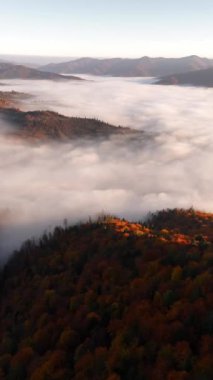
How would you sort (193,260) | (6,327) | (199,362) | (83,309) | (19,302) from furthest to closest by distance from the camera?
(19,302)
(6,327)
(83,309)
(193,260)
(199,362)

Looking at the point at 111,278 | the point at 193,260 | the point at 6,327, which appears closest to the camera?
the point at 193,260

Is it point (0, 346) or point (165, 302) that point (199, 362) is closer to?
point (165, 302)

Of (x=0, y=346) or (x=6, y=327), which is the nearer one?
(x=0, y=346)

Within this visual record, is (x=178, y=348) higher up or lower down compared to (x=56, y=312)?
higher up

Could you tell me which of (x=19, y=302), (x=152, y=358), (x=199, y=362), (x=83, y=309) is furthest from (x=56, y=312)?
(x=199, y=362)

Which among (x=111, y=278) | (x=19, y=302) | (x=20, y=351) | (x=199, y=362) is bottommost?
(x=19, y=302)

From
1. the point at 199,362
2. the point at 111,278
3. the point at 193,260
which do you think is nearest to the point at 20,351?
the point at 111,278
